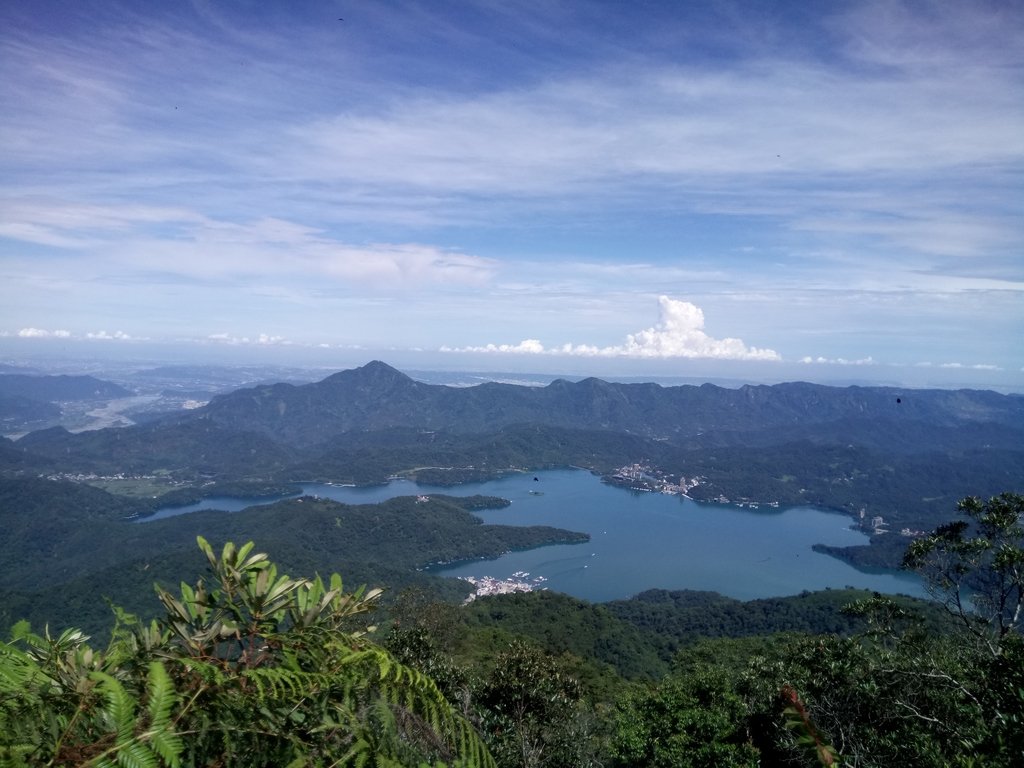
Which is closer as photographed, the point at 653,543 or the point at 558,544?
the point at 558,544

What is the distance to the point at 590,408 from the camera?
187500 mm

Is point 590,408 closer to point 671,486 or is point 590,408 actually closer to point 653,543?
point 671,486

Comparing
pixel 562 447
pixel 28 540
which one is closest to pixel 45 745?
pixel 28 540

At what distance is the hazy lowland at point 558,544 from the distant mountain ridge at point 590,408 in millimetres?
991

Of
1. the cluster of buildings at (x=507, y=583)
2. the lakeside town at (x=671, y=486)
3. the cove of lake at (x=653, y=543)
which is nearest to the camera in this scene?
the cluster of buildings at (x=507, y=583)

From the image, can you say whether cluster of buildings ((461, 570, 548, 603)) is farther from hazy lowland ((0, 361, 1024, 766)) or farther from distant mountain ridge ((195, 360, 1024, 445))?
distant mountain ridge ((195, 360, 1024, 445))


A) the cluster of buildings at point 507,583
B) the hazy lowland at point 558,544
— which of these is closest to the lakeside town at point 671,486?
the hazy lowland at point 558,544

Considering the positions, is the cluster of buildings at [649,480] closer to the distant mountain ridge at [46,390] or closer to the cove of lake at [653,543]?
the cove of lake at [653,543]

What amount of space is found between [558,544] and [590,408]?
4412 inches

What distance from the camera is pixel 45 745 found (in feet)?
3.79

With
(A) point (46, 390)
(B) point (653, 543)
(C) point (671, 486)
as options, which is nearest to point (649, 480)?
(C) point (671, 486)

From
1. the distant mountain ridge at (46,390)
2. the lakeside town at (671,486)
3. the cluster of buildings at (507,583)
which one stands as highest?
the distant mountain ridge at (46,390)

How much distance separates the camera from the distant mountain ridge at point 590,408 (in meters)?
169

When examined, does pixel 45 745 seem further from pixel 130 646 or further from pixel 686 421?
pixel 686 421
